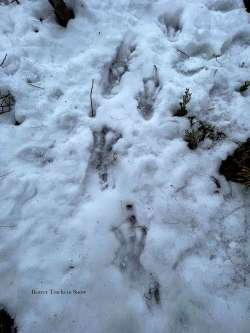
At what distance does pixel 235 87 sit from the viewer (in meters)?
2.78

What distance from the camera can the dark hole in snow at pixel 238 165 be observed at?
2.26m

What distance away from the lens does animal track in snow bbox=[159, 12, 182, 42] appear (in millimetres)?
3287

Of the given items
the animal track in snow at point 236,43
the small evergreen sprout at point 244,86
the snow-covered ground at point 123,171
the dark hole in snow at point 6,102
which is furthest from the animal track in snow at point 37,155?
the animal track in snow at point 236,43

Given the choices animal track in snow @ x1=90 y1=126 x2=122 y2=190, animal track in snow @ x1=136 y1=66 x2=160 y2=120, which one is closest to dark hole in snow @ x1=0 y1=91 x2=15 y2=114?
animal track in snow @ x1=90 y1=126 x2=122 y2=190

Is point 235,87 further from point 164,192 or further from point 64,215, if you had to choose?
point 64,215

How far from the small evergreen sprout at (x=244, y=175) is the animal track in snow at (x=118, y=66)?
1634mm

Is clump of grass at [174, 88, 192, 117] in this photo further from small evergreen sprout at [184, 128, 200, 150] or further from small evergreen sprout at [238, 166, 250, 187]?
small evergreen sprout at [238, 166, 250, 187]

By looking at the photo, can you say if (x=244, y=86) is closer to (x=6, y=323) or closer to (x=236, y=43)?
(x=236, y=43)

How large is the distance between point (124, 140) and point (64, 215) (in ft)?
3.02

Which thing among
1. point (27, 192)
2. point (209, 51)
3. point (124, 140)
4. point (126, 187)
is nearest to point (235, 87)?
point (209, 51)

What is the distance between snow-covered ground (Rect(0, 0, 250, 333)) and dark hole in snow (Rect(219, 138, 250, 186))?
0.23 feet

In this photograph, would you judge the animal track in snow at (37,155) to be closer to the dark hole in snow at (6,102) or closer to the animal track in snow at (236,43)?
the dark hole in snow at (6,102)

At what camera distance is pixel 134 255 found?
85.4 inches

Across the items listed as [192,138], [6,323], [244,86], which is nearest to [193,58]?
[244,86]
